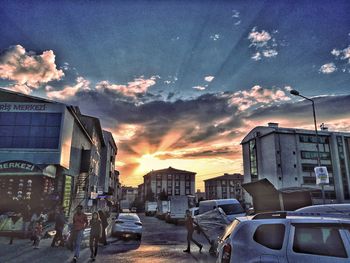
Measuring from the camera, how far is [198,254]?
1137 centimetres

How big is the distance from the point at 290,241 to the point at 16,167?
18361 mm

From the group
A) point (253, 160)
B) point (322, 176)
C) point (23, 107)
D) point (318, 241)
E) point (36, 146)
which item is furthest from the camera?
point (253, 160)

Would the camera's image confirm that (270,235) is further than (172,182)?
No

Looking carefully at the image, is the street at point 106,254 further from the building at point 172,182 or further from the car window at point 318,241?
the building at point 172,182

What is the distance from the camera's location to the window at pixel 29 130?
879 inches

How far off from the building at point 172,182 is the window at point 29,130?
97018mm

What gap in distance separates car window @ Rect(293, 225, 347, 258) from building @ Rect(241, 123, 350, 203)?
56.6m

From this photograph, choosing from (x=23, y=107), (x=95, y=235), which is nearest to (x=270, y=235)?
(x=95, y=235)

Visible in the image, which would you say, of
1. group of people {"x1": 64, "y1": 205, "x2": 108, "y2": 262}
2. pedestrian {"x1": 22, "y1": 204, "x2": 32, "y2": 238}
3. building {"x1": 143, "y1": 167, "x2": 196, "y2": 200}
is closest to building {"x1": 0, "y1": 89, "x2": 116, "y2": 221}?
pedestrian {"x1": 22, "y1": 204, "x2": 32, "y2": 238}

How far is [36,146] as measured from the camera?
22266mm

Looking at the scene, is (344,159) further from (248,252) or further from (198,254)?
(248,252)

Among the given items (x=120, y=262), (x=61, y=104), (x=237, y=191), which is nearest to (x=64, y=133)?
(x=61, y=104)

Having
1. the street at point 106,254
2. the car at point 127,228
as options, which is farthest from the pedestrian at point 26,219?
the car at point 127,228

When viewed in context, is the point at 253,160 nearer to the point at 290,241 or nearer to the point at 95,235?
the point at 95,235
